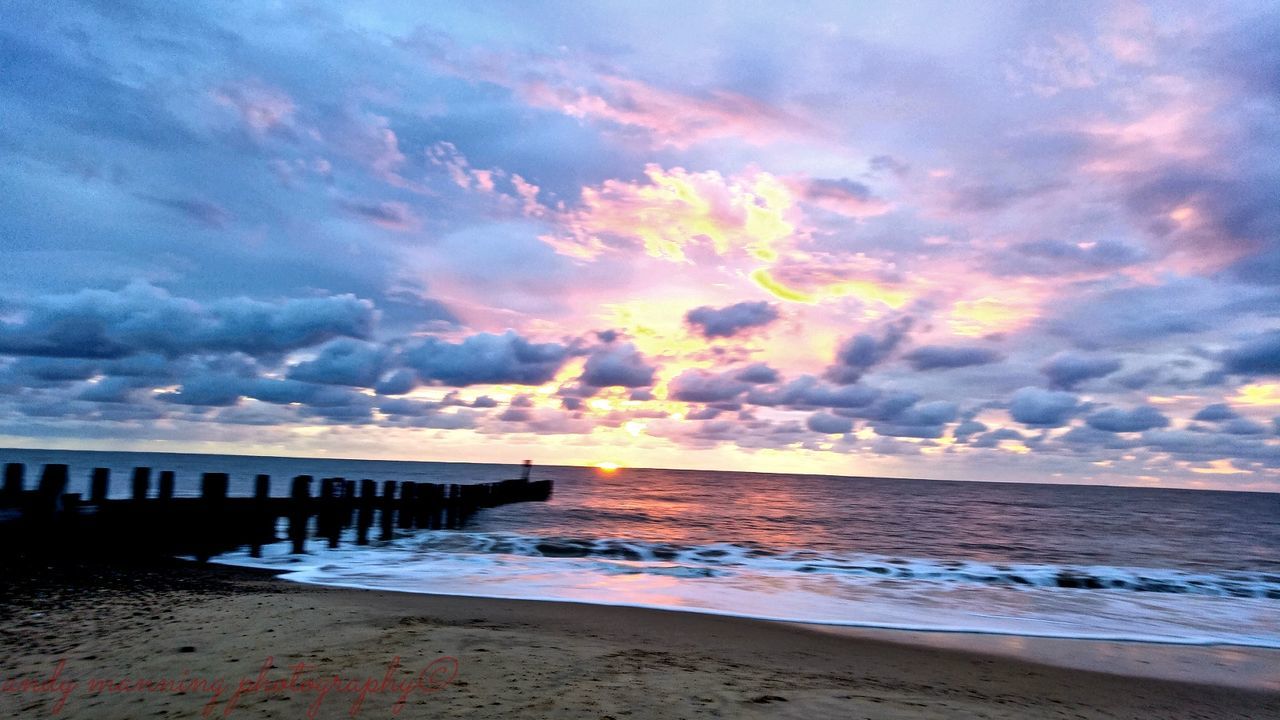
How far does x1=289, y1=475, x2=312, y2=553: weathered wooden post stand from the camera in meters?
17.5

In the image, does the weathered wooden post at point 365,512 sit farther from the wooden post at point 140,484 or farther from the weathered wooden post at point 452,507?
the weathered wooden post at point 452,507

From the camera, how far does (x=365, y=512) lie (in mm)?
21547

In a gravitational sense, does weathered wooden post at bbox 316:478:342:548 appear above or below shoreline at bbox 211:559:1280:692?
above

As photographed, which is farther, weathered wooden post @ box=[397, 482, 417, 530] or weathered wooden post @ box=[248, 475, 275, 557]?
weathered wooden post @ box=[397, 482, 417, 530]

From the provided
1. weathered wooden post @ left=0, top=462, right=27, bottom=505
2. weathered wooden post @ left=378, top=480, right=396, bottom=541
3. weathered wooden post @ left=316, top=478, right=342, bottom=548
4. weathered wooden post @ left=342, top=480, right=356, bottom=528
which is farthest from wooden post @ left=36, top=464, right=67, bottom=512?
weathered wooden post @ left=378, top=480, right=396, bottom=541

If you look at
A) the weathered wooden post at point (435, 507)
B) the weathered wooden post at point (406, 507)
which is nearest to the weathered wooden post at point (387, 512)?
the weathered wooden post at point (406, 507)

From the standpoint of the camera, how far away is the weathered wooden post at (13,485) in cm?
1331

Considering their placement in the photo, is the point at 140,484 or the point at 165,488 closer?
the point at 140,484

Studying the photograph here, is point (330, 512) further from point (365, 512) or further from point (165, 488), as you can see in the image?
point (165, 488)

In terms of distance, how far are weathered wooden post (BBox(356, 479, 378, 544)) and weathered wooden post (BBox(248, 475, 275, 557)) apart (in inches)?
123

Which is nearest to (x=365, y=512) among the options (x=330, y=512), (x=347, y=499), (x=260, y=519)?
(x=347, y=499)

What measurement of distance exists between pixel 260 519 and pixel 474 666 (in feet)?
40.4

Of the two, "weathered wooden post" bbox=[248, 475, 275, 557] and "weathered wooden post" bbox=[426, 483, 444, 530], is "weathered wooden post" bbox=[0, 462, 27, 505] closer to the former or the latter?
"weathered wooden post" bbox=[248, 475, 275, 557]

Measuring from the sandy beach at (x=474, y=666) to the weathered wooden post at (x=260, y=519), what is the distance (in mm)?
5305
